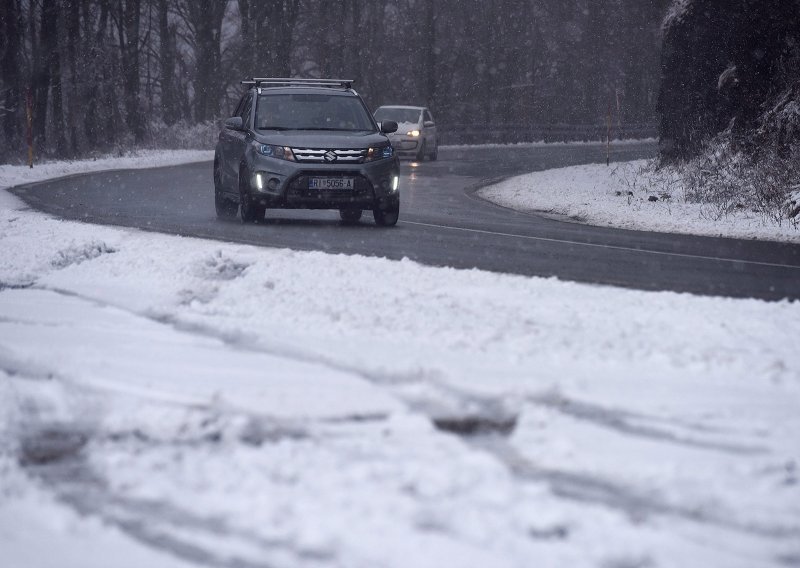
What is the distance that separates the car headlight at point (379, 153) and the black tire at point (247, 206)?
4.95 feet

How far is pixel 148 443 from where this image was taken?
14.9 ft

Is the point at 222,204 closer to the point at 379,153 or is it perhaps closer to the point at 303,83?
the point at 303,83

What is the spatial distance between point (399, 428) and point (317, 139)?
371 inches

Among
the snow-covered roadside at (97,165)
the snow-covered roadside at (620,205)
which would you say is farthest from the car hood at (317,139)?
the snow-covered roadside at (97,165)

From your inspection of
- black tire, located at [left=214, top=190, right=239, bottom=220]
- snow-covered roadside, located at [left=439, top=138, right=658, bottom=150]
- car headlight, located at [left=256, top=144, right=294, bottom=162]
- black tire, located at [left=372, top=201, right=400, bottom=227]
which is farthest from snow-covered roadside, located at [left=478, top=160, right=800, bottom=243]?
snow-covered roadside, located at [left=439, top=138, right=658, bottom=150]

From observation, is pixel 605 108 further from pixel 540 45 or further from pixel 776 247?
pixel 776 247

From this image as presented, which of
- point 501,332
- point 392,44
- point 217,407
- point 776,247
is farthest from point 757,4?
point 392,44

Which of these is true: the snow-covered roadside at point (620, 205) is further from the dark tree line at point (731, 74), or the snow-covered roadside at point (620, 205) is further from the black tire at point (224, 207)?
the black tire at point (224, 207)

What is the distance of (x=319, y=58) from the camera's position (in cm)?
5603

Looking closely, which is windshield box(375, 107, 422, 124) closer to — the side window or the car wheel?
the car wheel

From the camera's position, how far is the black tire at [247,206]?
13930mm

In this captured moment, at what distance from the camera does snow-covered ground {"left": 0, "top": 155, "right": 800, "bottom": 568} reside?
11.6 feet

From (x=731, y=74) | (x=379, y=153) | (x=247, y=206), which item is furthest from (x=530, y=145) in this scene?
(x=247, y=206)

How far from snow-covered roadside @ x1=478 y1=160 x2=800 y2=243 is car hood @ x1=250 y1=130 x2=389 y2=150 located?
4277mm
